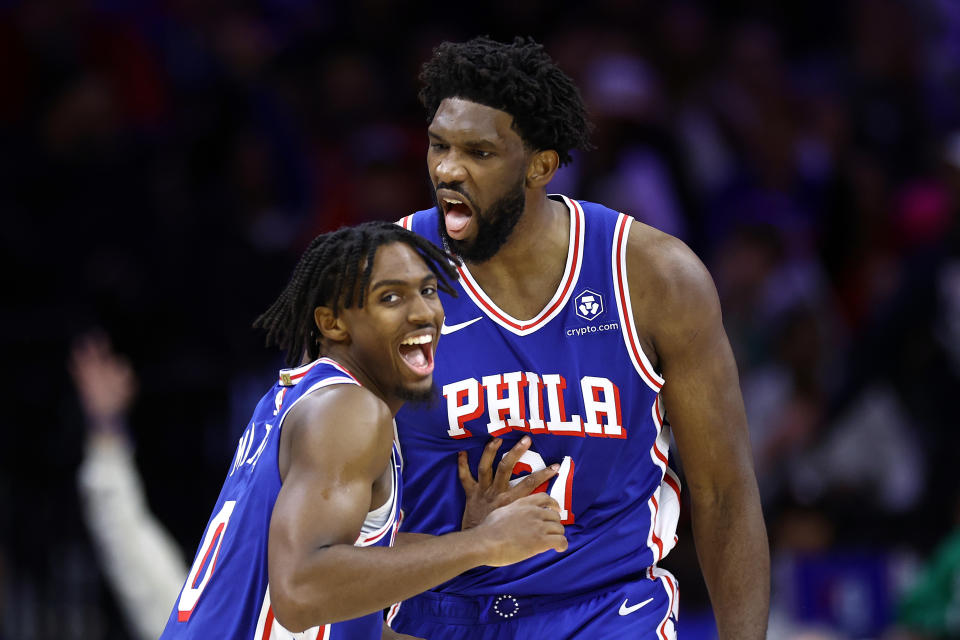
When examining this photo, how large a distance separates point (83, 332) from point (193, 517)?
3.58 ft

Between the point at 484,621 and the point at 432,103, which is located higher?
the point at 432,103

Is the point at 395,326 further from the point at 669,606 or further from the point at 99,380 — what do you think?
the point at 99,380

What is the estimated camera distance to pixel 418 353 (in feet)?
12.2

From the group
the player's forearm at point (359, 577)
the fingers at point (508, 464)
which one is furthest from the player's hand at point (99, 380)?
the player's forearm at point (359, 577)

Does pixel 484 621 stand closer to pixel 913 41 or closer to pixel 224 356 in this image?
pixel 224 356

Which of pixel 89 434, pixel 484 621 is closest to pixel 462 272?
pixel 484 621

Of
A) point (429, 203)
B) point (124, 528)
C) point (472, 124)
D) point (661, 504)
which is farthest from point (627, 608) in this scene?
point (429, 203)

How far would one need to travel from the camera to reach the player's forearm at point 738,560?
171 inches

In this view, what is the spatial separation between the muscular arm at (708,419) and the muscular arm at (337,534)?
102 centimetres

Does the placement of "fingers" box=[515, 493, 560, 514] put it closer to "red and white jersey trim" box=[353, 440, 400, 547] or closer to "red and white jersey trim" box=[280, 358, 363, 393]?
"red and white jersey trim" box=[353, 440, 400, 547]

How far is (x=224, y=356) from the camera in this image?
7.68 meters

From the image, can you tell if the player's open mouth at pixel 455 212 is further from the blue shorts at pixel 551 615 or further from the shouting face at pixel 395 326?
the blue shorts at pixel 551 615

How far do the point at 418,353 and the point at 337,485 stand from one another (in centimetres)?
57

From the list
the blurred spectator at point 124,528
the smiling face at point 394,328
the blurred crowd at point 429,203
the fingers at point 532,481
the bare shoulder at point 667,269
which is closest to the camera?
the smiling face at point 394,328
